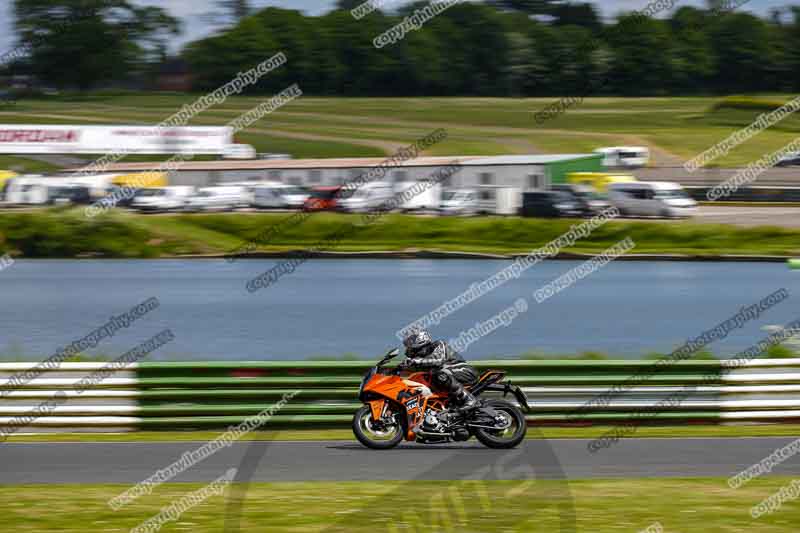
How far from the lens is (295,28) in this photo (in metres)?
98.0

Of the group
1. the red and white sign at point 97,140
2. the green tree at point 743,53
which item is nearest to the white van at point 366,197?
the red and white sign at point 97,140

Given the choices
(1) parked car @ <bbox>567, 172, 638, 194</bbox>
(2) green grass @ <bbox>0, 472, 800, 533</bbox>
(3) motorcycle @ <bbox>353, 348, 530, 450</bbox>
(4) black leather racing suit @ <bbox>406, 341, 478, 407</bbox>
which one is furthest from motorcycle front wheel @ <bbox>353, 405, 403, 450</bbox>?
(1) parked car @ <bbox>567, 172, 638, 194</bbox>

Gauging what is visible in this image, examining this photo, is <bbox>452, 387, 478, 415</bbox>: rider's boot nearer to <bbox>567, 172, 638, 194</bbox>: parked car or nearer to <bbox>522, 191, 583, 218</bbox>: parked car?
<bbox>522, 191, 583, 218</bbox>: parked car

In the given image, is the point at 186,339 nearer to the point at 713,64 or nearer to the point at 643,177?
the point at 643,177

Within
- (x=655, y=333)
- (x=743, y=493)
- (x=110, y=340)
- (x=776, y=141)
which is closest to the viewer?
(x=743, y=493)

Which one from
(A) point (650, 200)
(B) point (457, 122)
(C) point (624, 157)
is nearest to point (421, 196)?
(A) point (650, 200)

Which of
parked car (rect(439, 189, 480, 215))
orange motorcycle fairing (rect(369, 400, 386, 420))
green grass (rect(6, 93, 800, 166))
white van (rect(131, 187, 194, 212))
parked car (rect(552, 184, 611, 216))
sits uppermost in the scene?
orange motorcycle fairing (rect(369, 400, 386, 420))

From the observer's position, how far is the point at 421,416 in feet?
39.2

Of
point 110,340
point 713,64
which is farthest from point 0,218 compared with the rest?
point 713,64

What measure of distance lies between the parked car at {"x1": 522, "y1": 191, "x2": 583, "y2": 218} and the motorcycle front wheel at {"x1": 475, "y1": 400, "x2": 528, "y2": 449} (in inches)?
2116

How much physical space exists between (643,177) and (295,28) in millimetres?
35431

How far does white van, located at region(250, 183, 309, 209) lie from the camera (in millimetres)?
68000

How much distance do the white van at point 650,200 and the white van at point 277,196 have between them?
59.3 ft

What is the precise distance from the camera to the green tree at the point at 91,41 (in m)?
93.8
